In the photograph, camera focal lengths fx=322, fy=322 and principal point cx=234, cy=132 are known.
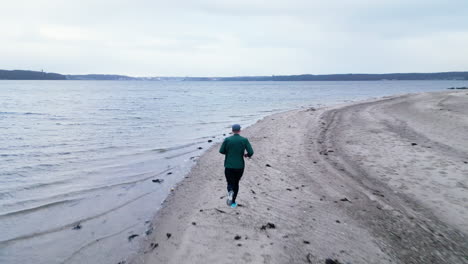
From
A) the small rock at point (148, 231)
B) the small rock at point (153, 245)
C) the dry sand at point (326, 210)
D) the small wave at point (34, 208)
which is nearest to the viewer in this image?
the dry sand at point (326, 210)

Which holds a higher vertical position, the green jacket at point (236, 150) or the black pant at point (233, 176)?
the green jacket at point (236, 150)

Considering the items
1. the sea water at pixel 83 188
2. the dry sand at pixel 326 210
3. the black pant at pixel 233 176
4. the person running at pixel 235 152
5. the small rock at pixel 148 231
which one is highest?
the person running at pixel 235 152

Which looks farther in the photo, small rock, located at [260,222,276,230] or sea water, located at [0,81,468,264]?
sea water, located at [0,81,468,264]

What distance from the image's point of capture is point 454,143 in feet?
45.1

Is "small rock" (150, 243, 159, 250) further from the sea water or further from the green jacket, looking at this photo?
the green jacket

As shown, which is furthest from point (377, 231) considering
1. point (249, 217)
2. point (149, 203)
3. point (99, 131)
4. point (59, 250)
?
point (99, 131)

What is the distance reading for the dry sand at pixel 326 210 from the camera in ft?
18.8

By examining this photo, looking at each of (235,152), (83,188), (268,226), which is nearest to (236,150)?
(235,152)

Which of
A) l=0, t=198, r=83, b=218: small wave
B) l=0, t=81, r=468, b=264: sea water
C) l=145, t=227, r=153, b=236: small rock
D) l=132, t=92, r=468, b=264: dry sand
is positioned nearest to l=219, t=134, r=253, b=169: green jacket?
l=132, t=92, r=468, b=264: dry sand

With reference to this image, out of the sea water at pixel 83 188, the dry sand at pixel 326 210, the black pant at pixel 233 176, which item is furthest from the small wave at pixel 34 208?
the black pant at pixel 233 176

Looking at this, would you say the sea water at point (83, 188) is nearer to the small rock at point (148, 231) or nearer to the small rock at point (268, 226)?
the small rock at point (148, 231)

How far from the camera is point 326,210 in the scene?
7.46 meters

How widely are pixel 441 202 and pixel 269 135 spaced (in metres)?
10.8

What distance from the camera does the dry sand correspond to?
18.8ft
